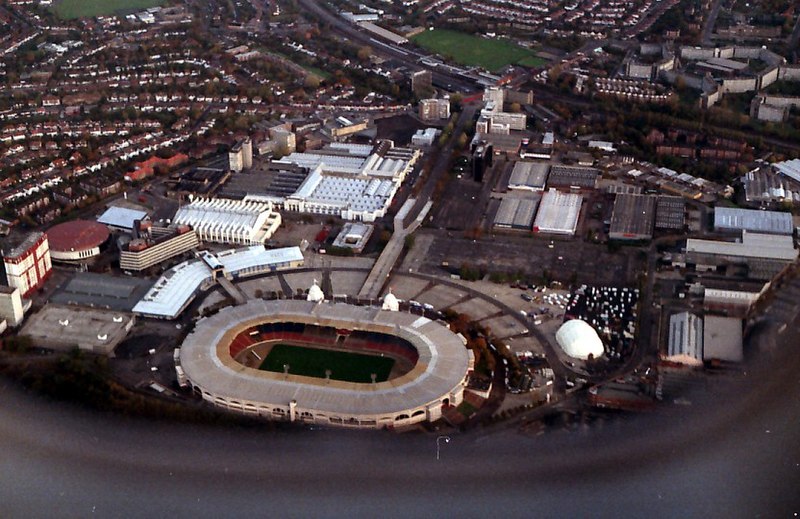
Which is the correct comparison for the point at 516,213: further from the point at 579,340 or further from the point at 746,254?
the point at 579,340

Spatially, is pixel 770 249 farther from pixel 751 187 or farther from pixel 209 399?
pixel 209 399

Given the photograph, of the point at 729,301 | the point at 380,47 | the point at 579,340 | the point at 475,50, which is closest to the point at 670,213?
the point at 729,301

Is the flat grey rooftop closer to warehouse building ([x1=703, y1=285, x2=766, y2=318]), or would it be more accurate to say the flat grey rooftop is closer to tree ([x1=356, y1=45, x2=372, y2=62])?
warehouse building ([x1=703, y1=285, x2=766, y2=318])

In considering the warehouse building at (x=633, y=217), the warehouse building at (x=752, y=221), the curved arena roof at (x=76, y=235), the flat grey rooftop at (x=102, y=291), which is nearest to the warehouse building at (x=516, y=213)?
the warehouse building at (x=633, y=217)

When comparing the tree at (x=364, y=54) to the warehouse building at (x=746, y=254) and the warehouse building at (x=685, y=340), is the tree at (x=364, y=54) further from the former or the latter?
the warehouse building at (x=685, y=340)

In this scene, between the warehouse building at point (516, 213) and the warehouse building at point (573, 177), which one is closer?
the warehouse building at point (516, 213)

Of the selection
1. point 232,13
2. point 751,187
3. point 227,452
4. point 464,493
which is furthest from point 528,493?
point 232,13

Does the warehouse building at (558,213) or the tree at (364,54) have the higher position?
the warehouse building at (558,213)
